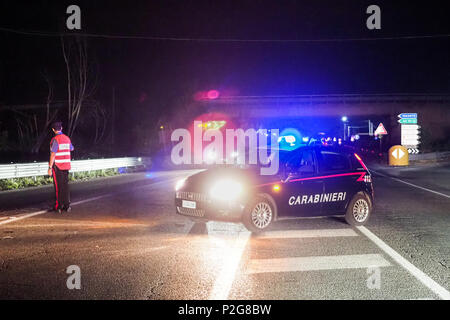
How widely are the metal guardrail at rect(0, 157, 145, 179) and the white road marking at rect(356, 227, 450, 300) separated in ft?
48.1

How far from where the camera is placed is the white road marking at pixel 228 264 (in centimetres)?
522

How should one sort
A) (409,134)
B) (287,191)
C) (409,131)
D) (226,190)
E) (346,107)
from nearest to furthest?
(226,190) < (287,191) < (409,131) < (409,134) < (346,107)

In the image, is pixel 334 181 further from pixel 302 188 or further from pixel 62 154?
pixel 62 154

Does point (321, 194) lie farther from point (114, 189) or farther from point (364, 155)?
point (364, 155)

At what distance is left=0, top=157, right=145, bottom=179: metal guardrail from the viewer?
61.7ft

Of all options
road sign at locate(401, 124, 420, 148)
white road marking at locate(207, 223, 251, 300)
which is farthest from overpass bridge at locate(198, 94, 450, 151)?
white road marking at locate(207, 223, 251, 300)

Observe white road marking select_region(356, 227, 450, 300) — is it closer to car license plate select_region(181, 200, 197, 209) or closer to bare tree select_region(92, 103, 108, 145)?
car license plate select_region(181, 200, 197, 209)

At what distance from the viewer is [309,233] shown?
891 centimetres

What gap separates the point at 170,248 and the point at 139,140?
4289 centimetres

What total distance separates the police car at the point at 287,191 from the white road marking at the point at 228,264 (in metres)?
0.36

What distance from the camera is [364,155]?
52375 mm

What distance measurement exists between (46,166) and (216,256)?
1589 centimetres

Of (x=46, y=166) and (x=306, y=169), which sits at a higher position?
(x=306, y=169)

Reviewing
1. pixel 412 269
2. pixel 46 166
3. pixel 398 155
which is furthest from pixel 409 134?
pixel 412 269
